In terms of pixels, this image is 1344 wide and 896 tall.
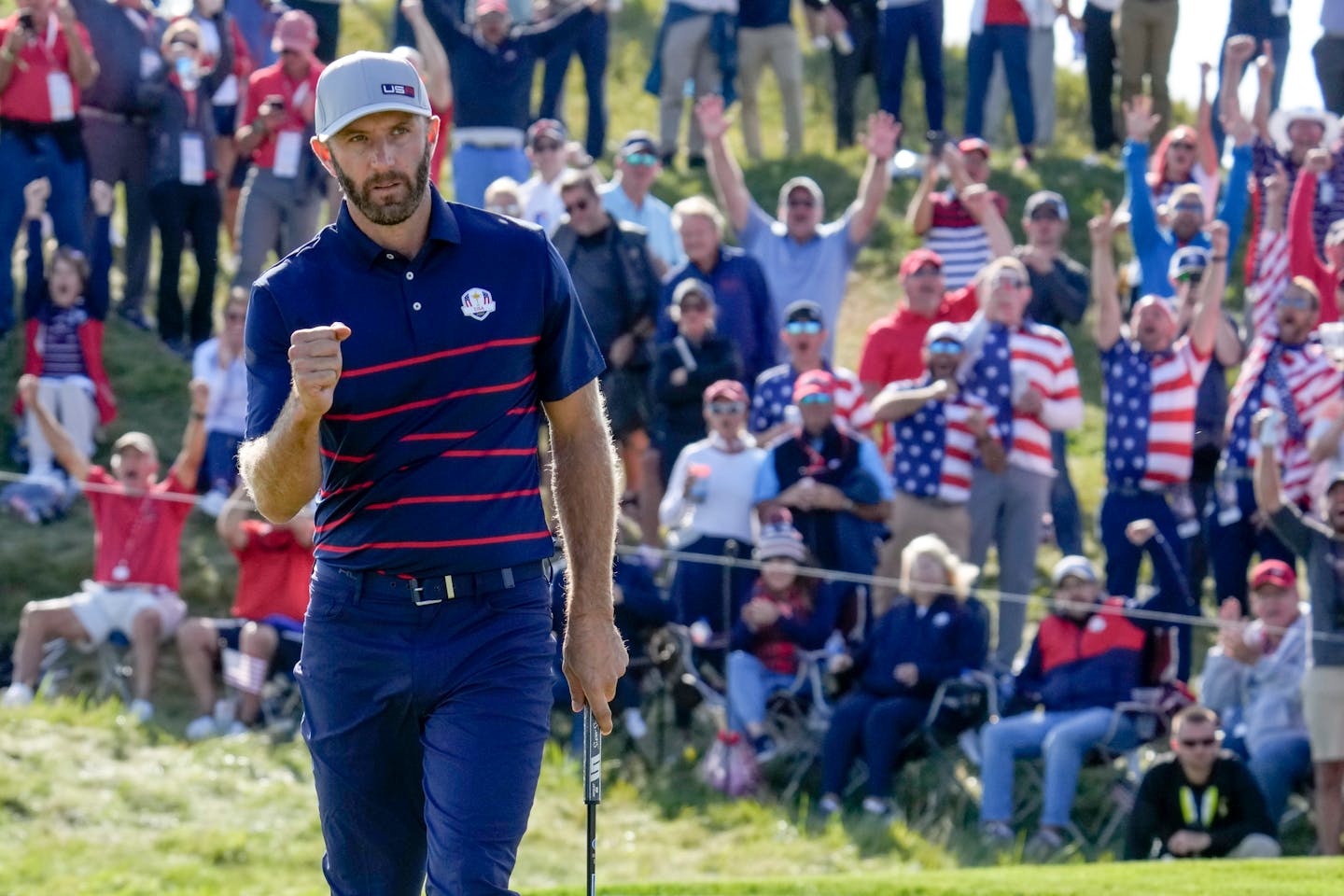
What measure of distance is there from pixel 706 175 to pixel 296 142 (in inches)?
223

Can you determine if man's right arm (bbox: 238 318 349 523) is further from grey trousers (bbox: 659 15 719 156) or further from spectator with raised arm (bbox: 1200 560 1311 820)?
grey trousers (bbox: 659 15 719 156)

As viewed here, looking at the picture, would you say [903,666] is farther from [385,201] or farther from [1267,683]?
[385,201]

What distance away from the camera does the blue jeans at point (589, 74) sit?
18094mm

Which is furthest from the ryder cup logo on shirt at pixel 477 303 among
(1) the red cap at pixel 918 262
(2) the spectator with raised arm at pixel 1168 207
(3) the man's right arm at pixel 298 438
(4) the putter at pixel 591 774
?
(2) the spectator with raised arm at pixel 1168 207

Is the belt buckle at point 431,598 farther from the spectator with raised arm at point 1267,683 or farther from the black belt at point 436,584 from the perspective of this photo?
the spectator with raised arm at point 1267,683

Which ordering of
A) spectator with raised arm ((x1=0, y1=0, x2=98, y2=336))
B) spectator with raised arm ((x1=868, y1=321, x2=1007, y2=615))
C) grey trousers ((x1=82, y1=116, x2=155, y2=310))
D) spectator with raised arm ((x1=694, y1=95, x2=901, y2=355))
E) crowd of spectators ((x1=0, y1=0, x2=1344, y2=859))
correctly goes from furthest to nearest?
grey trousers ((x1=82, y1=116, x2=155, y2=310)) < spectator with raised arm ((x1=0, y1=0, x2=98, y2=336)) < spectator with raised arm ((x1=694, y1=95, x2=901, y2=355)) < spectator with raised arm ((x1=868, y1=321, x2=1007, y2=615)) < crowd of spectators ((x1=0, y1=0, x2=1344, y2=859))

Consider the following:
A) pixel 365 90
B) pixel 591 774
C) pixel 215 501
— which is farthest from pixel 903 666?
pixel 365 90

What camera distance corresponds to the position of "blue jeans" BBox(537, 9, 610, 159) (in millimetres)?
18094

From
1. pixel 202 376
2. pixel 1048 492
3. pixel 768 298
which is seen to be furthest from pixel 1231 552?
pixel 202 376

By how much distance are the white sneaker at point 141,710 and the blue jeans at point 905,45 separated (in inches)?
318

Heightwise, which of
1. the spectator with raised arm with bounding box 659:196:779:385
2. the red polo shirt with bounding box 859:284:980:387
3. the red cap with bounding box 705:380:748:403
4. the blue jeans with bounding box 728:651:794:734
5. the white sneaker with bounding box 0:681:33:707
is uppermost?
the spectator with raised arm with bounding box 659:196:779:385

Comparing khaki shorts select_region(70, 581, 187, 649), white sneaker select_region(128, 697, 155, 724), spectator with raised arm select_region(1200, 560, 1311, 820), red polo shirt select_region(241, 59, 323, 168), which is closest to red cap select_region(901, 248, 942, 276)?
spectator with raised arm select_region(1200, 560, 1311, 820)

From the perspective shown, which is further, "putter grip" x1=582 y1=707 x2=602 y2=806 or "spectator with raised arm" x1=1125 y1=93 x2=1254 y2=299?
"spectator with raised arm" x1=1125 y1=93 x2=1254 y2=299

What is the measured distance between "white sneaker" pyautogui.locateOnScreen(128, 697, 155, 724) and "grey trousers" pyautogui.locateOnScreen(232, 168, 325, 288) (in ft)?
12.3
